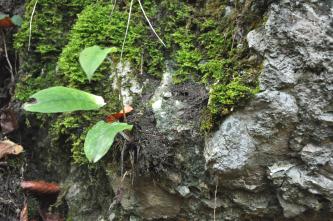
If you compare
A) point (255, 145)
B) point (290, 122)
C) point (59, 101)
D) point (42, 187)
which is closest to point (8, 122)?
point (42, 187)

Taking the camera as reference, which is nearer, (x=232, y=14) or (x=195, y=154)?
(x=195, y=154)

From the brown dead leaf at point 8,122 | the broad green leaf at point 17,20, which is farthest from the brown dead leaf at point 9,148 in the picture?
the broad green leaf at point 17,20

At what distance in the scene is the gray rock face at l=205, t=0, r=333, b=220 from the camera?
183 centimetres

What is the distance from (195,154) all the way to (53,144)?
2.88ft

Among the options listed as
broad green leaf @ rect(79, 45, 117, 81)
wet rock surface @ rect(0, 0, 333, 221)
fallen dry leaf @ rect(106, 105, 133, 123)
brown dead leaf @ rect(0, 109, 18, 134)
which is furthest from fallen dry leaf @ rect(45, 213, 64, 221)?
broad green leaf @ rect(79, 45, 117, 81)

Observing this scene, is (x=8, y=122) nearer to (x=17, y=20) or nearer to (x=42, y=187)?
(x=42, y=187)

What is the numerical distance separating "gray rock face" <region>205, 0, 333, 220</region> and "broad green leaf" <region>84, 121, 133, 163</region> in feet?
1.48

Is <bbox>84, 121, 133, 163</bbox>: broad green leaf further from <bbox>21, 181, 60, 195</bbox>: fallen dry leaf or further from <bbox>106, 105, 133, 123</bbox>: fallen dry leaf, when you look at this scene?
<bbox>21, 181, 60, 195</bbox>: fallen dry leaf

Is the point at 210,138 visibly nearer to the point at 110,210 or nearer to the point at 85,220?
the point at 110,210

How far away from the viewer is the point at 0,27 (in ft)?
9.17

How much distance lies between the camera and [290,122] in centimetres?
185

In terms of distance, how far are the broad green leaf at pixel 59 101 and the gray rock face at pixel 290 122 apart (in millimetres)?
583

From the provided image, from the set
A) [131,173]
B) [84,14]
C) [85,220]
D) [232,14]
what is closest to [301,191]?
[131,173]

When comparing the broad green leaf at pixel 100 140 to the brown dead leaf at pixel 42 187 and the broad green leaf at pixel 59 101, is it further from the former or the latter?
the brown dead leaf at pixel 42 187
